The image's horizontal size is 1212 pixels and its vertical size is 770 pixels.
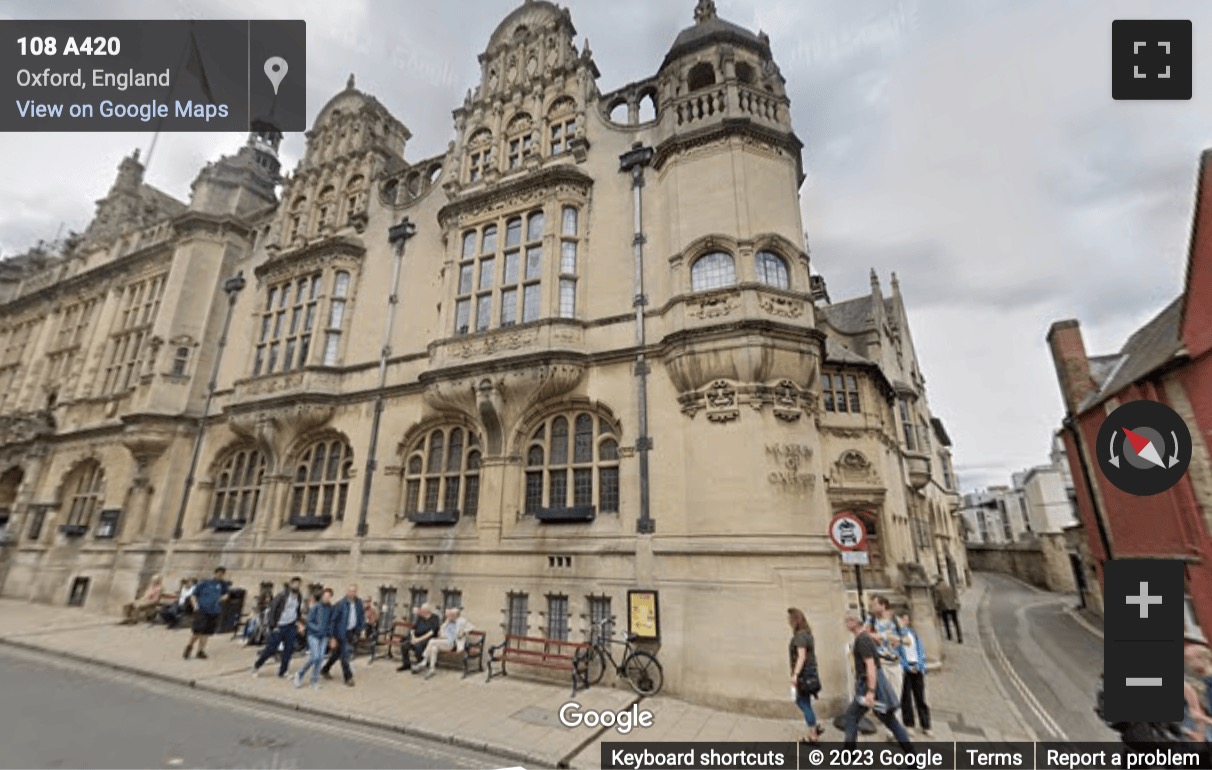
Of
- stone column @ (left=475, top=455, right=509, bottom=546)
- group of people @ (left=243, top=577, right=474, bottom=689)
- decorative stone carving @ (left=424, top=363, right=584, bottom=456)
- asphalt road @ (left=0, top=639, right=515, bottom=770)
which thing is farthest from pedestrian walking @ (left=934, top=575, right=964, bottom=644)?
asphalt road @ (left=0, top=639, right=515, bottom=770)

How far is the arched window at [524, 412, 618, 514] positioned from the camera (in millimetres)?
12828

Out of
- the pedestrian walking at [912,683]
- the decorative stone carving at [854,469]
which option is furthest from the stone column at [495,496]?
the decorative stone carving at [854,469]

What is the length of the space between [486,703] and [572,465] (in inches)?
224

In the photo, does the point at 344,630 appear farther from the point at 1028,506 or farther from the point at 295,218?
the point at 1028,506

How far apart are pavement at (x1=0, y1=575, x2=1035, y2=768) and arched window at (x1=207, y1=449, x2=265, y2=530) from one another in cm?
458

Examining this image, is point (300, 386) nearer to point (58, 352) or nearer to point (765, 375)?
point (765, 375)

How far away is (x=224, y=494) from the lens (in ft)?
63.5

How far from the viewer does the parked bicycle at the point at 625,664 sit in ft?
34.0

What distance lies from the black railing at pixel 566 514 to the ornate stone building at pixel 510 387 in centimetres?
6

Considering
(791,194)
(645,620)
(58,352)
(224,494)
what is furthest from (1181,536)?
(58,352)

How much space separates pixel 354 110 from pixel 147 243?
13797 millimetres

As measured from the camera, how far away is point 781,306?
39.8 ft

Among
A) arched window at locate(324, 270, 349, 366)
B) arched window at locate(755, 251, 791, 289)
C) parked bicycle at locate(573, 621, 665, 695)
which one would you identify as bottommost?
parked bicycle at locate(573, 621, 665, 695)

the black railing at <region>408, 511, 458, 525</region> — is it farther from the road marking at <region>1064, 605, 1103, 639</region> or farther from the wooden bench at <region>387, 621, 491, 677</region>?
the road marking at <region>1064, 605, 1103, 639</region>
